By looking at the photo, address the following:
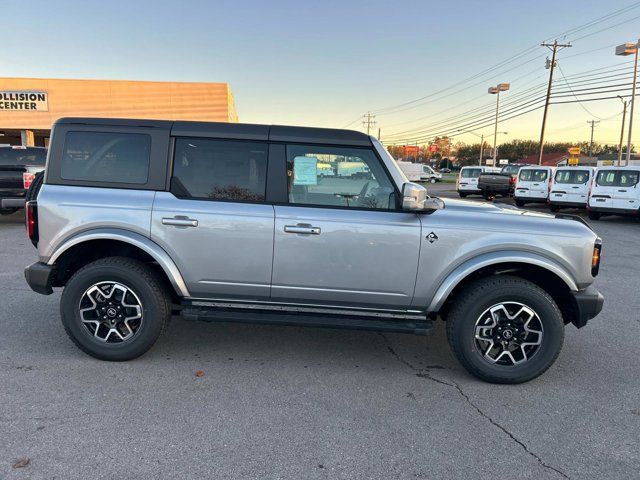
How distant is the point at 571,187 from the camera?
56.0 ft

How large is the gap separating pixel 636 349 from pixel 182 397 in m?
4.22

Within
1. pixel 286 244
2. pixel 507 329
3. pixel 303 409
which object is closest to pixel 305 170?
pixel 286 244

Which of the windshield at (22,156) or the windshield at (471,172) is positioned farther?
the windshield at (471,172)

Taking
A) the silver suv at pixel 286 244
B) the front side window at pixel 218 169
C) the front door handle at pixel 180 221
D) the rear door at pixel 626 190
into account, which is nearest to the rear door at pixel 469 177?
the rear door at pixel 626 190

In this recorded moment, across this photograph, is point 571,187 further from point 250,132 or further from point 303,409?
point 303,409

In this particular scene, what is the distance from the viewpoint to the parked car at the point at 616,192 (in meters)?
14.8

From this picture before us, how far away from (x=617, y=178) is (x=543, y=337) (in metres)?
14.3

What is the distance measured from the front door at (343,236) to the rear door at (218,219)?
0.58ft

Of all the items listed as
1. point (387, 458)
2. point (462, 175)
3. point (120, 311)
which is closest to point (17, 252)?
point (120, 311)

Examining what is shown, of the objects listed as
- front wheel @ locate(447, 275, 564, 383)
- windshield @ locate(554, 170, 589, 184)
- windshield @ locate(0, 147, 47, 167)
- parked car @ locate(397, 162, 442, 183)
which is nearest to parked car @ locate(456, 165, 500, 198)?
windshield @ locate(554, 170, 589, 184)

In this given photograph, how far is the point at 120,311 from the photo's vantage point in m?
3.79

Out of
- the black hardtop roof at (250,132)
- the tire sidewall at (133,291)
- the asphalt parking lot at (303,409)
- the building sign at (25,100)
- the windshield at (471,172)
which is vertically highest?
the building sign at (25,100)

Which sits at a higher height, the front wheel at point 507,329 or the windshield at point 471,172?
the windshield at point 471,172

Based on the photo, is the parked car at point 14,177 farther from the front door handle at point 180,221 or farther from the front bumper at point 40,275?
the front door handle at point 180,221
